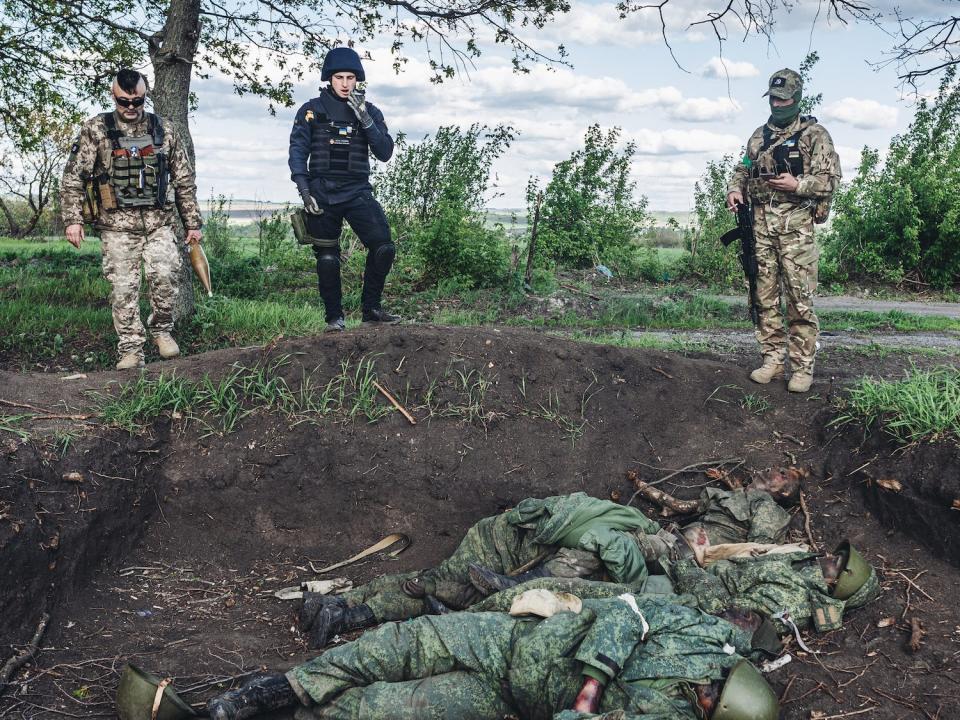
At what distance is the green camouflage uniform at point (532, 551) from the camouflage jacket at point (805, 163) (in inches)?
104

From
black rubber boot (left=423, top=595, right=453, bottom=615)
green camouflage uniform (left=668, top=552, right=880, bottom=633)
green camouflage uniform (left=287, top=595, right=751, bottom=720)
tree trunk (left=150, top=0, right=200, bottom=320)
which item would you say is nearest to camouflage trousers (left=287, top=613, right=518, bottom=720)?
green camouflage uniform (left=287, top=595, right=751, bottom=720)

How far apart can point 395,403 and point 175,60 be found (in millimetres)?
4423

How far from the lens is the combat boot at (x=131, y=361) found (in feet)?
20.0

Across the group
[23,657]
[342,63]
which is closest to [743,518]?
[23,657]

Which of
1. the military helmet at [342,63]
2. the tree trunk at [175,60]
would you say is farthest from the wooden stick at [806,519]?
the tree trunk at [175,60]

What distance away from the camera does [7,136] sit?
9477 millimetres

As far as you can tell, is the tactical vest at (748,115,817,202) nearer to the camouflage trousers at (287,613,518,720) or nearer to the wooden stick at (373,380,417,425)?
the wooden stick at (373,380,417,425)

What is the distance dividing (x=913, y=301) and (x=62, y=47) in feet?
41.0

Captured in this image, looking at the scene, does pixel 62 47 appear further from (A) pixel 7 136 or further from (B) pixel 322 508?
(B) pixel 322 508

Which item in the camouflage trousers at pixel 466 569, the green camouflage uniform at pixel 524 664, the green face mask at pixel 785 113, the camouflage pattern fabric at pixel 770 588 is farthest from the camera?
the green face mask at pixel 785 113

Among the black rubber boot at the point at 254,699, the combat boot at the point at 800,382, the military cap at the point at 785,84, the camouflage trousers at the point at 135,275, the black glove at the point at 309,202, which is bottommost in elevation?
the black rubber boot at the point at 254,699

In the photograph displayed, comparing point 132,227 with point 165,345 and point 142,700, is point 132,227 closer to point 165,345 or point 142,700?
point 165,345

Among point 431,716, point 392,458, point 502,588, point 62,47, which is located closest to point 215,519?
point 392,458

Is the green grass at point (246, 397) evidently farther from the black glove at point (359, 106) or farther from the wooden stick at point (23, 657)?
the black glove at point (359, 106)
